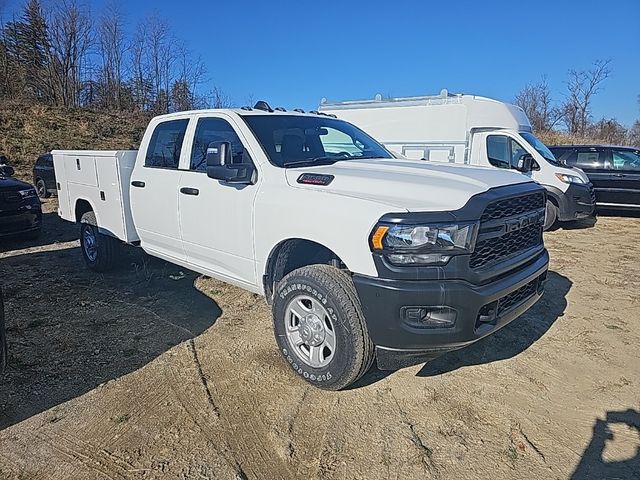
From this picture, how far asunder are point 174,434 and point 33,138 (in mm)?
21776

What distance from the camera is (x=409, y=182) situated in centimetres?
300

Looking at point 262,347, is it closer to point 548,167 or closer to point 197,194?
point 197,194

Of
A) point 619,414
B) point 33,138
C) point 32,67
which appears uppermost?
point 32,67

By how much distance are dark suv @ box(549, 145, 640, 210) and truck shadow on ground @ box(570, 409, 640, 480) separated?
956 cm

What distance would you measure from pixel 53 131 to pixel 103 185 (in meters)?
18.8

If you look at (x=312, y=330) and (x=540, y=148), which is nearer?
(x=312, y=330)

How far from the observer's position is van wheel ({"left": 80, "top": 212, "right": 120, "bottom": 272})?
18.7ft

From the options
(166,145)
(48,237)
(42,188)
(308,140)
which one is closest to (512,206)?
(308,140)

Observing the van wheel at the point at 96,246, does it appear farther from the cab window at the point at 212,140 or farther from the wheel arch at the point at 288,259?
the wheel arch at the point at 288,259

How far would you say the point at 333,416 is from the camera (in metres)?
2.87

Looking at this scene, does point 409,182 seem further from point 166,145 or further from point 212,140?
point 166,145

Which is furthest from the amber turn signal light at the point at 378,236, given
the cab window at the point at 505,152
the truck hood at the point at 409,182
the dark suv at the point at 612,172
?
the dark suv at the point at 612,172

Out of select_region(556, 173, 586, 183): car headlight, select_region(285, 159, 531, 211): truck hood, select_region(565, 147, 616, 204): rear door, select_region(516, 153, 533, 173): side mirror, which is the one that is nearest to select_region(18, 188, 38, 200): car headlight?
select_region(285, 159, 531, 211): truck hood

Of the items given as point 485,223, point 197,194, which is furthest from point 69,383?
point 485,223
